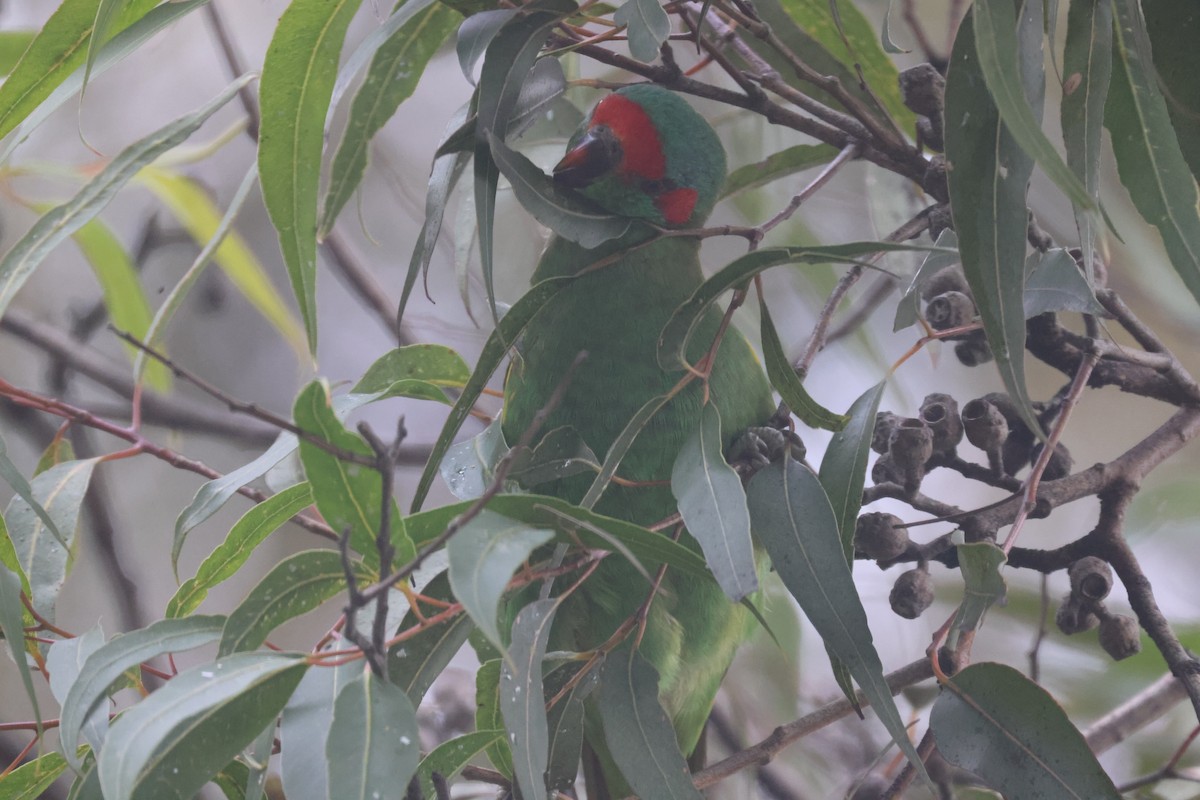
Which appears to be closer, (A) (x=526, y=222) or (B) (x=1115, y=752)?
(B) (x=1115, y=752)

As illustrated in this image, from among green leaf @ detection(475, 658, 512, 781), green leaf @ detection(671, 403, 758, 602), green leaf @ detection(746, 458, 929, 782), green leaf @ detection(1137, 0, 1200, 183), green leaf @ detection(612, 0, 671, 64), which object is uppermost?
green leaf @ detection(612, 0, 671, 64)

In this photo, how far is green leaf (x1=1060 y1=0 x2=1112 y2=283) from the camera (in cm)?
71

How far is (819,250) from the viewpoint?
0.71 m

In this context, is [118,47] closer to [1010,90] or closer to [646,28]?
[646,28]

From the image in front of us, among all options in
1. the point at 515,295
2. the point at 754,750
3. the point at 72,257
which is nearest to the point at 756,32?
the point at 754,750

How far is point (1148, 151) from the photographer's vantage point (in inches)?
28.8

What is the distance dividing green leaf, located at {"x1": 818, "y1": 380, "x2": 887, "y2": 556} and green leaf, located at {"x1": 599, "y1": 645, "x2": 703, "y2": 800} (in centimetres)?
18

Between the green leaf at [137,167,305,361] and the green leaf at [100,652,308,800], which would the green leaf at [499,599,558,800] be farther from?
the green leaf at [137,167,305,361]

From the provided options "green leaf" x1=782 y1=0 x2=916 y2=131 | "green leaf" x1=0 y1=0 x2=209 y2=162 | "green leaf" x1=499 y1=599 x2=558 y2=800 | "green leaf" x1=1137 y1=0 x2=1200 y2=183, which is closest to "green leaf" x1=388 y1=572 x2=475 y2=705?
"green leaf" x1=499 y1=599 x2=558 y2=800

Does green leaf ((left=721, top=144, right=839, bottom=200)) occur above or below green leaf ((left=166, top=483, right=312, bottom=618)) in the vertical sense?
above

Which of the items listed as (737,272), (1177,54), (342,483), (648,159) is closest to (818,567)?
(737,272)

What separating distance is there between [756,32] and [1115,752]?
154 centimetres

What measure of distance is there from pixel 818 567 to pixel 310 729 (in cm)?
34

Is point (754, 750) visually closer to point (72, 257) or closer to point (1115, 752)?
point (1115, 752)
